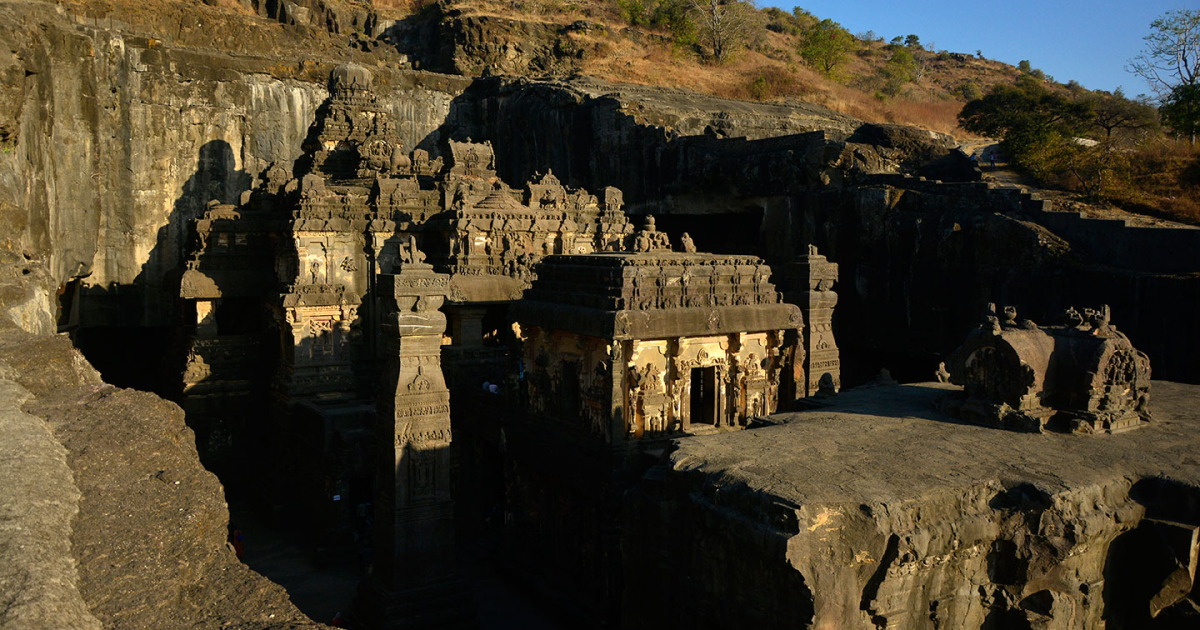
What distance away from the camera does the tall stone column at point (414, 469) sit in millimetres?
9930

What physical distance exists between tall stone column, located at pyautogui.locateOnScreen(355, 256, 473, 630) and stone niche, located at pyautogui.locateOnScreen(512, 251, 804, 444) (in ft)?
6.17

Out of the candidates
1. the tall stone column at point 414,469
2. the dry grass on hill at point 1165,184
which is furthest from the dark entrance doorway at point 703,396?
the dry grass on hill at point 1165,184

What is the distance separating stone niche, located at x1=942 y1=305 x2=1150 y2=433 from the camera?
349 inches

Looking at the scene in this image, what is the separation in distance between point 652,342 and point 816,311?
4099 millimetres

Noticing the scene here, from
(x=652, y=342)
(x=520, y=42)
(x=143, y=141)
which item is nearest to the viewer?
(x=652, y=342)

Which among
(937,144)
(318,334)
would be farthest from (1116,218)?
(318,334)

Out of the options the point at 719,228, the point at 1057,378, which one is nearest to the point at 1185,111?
the point at 719,228

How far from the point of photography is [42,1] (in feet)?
80.8

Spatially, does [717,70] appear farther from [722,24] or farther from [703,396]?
[703,396]

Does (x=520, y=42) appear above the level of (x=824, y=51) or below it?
below

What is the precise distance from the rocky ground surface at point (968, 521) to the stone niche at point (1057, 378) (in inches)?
20.9

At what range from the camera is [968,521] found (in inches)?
277

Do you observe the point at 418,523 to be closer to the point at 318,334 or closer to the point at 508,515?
the point at 508,515

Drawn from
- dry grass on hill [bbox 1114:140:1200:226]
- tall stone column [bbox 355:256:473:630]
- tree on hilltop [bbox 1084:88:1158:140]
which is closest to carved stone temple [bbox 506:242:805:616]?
tall stone column [bbox 355:256:473:630]
